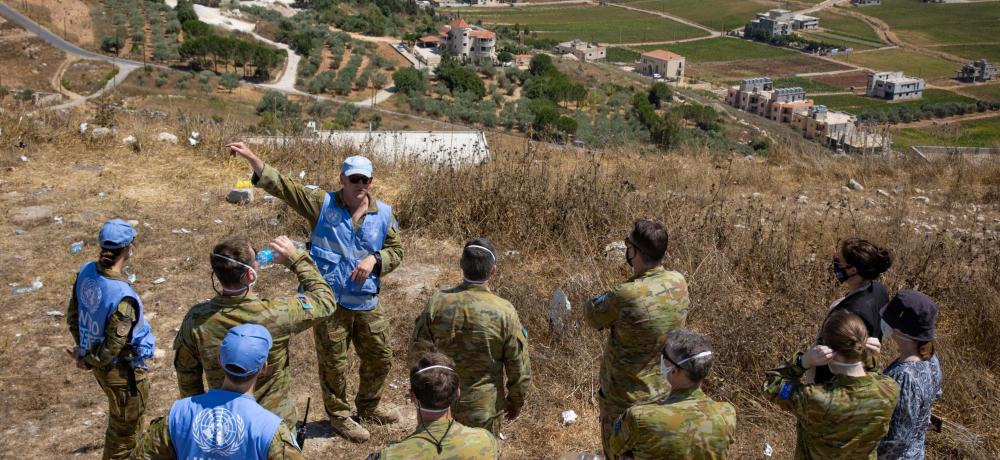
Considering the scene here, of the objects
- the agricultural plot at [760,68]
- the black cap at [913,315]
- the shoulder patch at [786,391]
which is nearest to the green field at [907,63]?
the agricultural plot at [760,68]

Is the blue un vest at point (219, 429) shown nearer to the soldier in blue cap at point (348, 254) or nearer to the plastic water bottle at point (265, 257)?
the plastic water bottle at point (265, 257)

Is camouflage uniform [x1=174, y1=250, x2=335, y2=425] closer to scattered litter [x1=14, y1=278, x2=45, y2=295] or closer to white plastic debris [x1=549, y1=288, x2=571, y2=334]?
white plastic debris [x1=549, y1=288, x2=571, y2=334]

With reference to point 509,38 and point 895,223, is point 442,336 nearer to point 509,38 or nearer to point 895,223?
point 895,223

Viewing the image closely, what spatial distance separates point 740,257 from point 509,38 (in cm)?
8224

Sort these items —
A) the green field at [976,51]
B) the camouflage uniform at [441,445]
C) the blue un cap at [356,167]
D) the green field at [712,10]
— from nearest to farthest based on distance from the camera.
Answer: the camouflage uniform at [441,445], the blue un cap at [356,167], the green field at [976,51], the green field at [712,10]

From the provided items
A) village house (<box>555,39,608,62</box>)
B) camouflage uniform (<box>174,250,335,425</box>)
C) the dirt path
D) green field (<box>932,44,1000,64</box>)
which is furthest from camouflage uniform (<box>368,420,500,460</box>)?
green field (<box>932,44,1000,64</box>)

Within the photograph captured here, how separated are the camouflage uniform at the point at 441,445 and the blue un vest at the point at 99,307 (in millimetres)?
1777

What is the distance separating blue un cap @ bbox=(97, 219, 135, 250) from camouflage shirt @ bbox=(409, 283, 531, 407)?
151 centimetres

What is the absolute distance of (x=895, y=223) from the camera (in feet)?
25.6

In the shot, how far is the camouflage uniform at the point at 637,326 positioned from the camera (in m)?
3.65

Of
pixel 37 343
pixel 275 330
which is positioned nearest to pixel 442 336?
pixel 275 330

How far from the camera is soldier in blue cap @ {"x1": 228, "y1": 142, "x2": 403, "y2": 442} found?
4.34 meters

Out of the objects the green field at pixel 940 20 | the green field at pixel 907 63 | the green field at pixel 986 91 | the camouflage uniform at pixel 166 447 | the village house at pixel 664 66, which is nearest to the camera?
the camouflage uniform at pixel 166 447

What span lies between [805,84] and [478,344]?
263ft
